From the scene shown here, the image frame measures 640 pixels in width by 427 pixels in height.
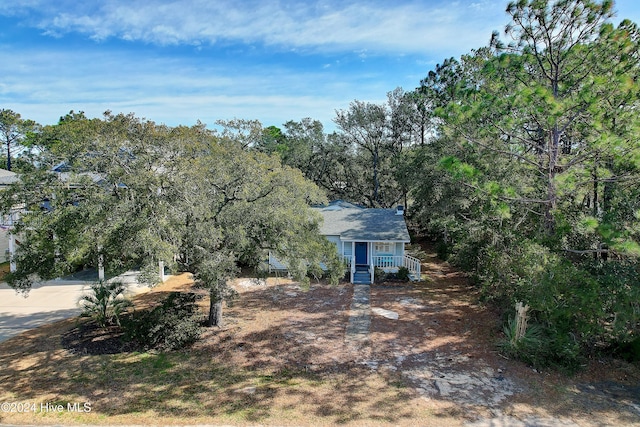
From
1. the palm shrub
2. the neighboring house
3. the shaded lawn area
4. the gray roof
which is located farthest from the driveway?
the gray roof

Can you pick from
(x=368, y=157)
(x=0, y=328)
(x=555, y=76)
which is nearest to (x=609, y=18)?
(x=555, y=76)

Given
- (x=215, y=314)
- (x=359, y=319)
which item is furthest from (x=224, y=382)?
(x=359, y=319)

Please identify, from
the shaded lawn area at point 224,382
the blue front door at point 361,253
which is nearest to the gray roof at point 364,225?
the blue front door at point 361,253

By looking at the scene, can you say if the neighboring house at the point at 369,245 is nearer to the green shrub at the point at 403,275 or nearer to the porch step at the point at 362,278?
the porch step at the point at 362,278

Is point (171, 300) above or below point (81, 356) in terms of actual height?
above

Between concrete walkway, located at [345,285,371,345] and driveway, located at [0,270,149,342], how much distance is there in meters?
7.66

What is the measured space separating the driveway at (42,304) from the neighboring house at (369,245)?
8257mm

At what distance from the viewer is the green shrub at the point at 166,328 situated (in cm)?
1019

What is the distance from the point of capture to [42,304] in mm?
14102

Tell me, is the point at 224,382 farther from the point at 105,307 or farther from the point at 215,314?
the point at 105,307

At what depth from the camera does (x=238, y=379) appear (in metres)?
8.51

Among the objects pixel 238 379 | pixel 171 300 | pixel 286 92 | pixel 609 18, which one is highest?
pixel 286 92

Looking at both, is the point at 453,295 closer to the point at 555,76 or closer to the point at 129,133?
the point at 555,76

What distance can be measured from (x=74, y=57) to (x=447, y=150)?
52.6ft
